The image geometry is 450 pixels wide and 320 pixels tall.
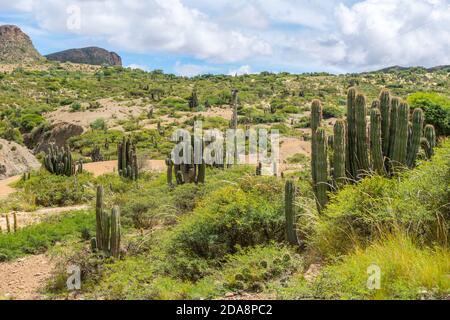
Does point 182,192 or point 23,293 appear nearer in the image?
point 23,293

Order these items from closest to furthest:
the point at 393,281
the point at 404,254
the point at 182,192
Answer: the point at 393,281 < the point at 404,254 < the point at 182,192

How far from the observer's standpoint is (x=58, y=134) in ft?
140

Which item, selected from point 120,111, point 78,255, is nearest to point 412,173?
point 78,255

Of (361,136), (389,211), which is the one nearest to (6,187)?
(361,136)

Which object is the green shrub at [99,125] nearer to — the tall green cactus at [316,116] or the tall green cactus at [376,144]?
the tall green cactus at [316,116]

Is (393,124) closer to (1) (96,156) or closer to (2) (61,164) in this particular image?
(2) (61,164)

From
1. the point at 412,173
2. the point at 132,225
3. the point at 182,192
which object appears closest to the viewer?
the point at 412,173

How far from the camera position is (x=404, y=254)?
624 centimetres

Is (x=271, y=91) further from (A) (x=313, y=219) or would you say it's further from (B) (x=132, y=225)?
(A) (x=313, y=219)

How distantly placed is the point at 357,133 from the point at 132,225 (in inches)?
282

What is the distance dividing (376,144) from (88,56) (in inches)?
5992

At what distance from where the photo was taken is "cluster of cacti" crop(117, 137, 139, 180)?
22.9 meters

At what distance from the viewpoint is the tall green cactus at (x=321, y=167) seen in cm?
905

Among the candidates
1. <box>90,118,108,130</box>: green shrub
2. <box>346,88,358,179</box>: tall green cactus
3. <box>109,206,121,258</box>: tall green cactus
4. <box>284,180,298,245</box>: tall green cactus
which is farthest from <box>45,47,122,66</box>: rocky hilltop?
<box>284,180,298,245</box>: tall green cactus
